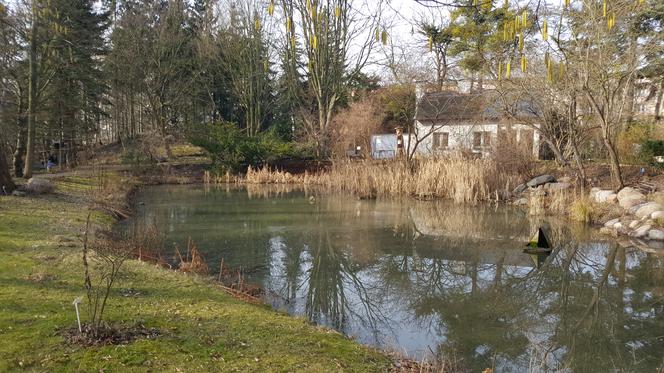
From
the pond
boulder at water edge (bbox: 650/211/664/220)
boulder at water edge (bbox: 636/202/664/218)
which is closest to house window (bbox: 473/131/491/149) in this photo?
the pond

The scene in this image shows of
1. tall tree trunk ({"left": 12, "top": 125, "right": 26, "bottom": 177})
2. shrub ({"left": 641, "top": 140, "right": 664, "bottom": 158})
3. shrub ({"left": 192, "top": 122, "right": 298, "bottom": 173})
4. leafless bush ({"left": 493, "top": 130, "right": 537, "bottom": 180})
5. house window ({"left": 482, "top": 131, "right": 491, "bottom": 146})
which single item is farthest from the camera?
shrub ({"left": 192, "top": 122, "right": 298, "bottom": 173})

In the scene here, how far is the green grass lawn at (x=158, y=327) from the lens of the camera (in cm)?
322

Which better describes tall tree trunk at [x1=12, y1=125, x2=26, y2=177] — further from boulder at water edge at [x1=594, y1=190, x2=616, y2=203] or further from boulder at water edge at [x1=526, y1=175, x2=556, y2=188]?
boulder at water edge at [x1=594, y1=190, x2=616, y2=203]

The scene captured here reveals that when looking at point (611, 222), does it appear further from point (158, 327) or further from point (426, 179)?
point (158, 327)

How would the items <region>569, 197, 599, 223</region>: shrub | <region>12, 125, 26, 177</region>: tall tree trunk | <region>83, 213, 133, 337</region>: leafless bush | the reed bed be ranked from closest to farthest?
1. <region>83, 213, 133, 337</region>: leafless bush
2. <region>569, 197, 599, 223</region>: shrub
3. the reed bed
4. <region>12, 125, 26, 177</region>: tall tree trunk

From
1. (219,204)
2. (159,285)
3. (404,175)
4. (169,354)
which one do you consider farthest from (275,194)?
(169,354)

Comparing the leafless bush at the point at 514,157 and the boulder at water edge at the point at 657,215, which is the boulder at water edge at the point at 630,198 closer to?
the boulder at water edge at the point at 657,215

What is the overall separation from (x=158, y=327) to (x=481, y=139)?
724 inches

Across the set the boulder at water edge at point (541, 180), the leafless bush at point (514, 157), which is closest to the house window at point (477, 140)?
the leafless bush at point (514, 157)

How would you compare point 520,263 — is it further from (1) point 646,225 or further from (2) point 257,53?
(2) point 257,53

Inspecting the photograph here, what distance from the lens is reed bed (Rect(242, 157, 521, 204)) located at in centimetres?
1539

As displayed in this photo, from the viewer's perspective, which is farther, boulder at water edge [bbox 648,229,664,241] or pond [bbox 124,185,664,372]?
boulder at water edge [bbox 648,229,664,241]

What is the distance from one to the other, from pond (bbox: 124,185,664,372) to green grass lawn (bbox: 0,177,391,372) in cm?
100

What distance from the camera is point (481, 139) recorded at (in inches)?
799
